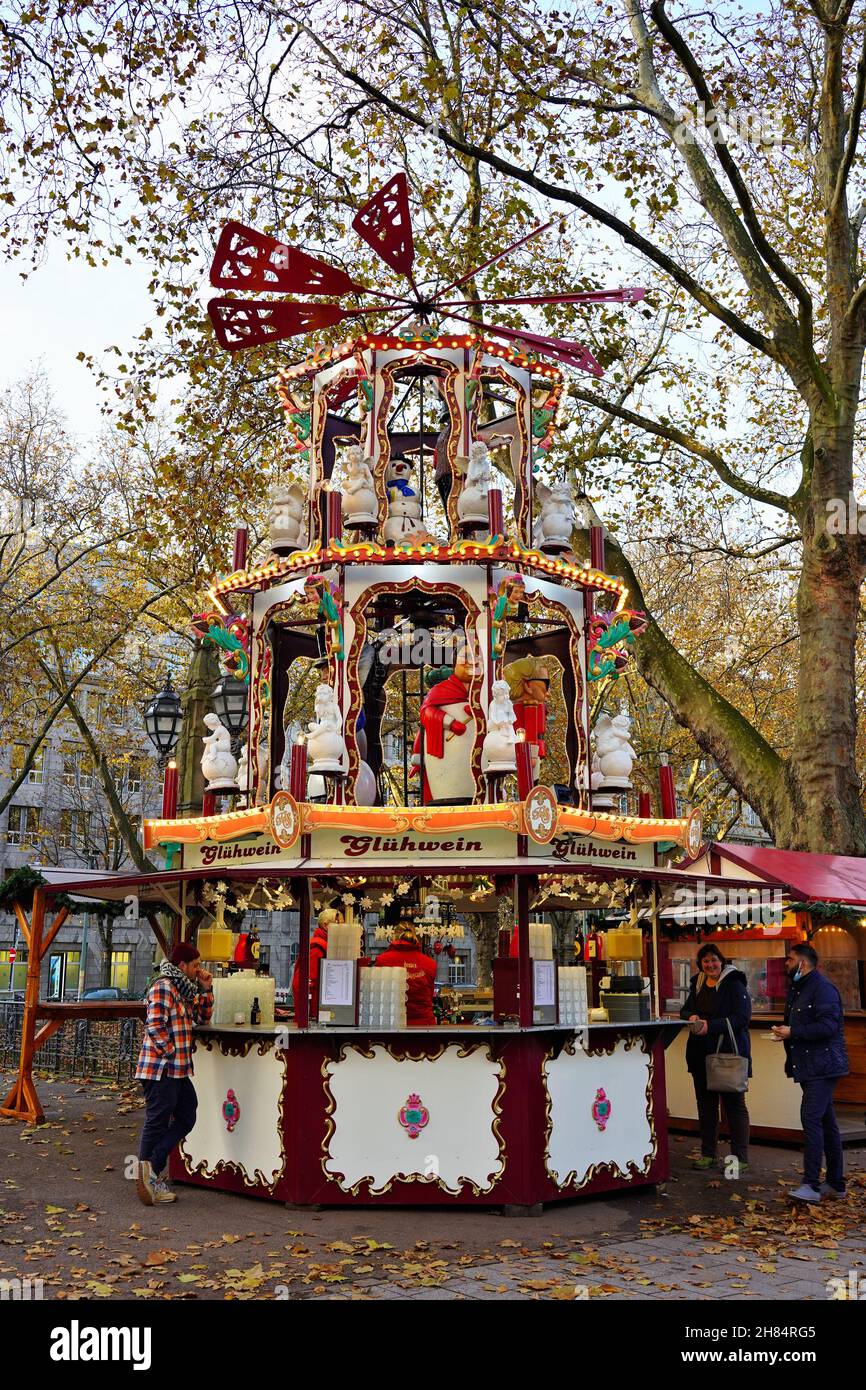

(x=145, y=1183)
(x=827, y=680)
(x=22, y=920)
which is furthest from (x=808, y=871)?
(x=22, y=920)

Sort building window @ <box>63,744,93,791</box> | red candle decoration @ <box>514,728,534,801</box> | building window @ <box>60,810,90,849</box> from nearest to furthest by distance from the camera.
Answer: red candle decoration @ <box>514,728,534,801</box> < building window @ <box>60,810,90,849</box> < building window @ <box>63,744,93,791</box>

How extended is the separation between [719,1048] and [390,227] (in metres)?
8.70

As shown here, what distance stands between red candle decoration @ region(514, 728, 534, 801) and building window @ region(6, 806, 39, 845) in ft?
120

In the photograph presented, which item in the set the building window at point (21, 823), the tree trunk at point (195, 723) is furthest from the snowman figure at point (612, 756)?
the building window at point (21, 823)

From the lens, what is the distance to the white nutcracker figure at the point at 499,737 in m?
10.6

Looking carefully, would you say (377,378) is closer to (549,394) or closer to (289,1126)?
(549,394)

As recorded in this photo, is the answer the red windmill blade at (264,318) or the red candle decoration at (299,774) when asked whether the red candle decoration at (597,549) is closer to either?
the red windmill blade at (264,318)

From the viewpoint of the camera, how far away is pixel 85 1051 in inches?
854

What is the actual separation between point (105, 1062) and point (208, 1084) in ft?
37.4

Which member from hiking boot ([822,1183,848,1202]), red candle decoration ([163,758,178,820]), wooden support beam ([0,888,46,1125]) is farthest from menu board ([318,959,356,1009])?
wooden support beam ([0,888,46,1125])

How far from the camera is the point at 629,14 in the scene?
18.0 metres

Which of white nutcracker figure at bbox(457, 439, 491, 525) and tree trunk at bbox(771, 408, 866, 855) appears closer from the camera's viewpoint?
white nutcracker figure at bbox(457, 439, 491, 525)

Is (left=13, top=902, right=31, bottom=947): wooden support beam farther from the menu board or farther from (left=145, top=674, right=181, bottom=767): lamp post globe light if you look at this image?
the menu board

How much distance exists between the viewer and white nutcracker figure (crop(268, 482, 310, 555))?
41.1 ft
